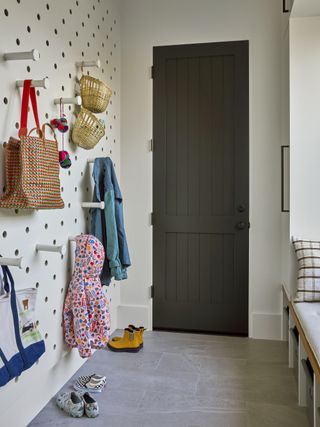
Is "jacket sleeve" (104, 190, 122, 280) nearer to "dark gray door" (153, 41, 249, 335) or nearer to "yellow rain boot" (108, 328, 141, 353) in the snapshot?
"yellow rain boot" (108, 328, 141, 353)

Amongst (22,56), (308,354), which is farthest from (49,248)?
(308,354)

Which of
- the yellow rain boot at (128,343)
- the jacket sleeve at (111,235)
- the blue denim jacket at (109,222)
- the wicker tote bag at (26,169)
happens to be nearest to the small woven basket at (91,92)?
the blue denim jacket at (109,222)

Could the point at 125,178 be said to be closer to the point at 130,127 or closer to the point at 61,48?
the point at 130,127

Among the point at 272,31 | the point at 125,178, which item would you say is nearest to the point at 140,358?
the point at 125,178

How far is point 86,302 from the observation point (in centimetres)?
256

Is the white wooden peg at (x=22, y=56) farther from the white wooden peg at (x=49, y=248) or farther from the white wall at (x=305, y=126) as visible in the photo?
the white wall at (x=305, y=126)

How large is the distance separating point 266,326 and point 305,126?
1549mm

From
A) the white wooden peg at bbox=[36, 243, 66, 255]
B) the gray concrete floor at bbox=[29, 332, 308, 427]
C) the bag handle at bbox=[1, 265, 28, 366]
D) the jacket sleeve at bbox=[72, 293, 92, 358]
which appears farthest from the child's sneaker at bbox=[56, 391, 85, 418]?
the white wooden peg at bbox=[36, 243, 66, 255]

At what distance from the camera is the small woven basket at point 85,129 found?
8.47 ft

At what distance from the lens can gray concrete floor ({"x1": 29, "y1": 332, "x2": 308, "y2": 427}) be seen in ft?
7.25

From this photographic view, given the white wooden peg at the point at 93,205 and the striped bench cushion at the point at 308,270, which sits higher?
the white wooden peg at the point at 93,205

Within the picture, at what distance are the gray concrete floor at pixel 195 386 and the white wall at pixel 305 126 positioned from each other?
0.96 meters

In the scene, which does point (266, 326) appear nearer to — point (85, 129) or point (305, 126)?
point (305, 126)

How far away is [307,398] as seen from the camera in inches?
88.6
